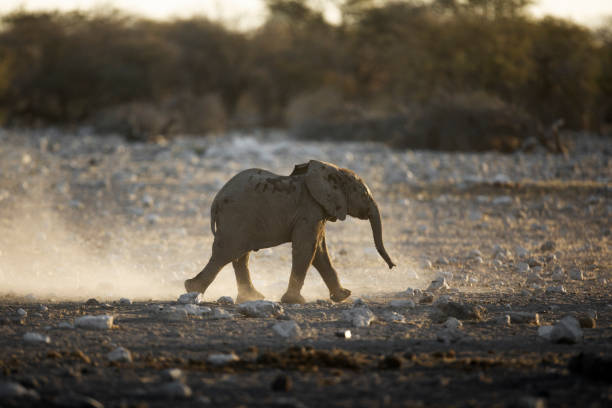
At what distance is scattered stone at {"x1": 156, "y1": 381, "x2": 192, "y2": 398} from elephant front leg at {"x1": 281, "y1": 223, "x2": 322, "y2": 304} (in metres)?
2.46

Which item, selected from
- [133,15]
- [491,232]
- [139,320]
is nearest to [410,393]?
[139,320]

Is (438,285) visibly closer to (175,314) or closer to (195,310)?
(195,310)

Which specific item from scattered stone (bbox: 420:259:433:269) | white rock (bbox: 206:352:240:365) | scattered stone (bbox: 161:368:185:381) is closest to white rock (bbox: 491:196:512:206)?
scattered stone (bbox: 420:259:433:269)

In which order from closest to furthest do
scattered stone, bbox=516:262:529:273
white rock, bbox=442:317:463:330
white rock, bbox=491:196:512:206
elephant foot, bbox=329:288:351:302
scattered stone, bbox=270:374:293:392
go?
scattered stone, bbox=270:374:293:392 → white rock, bbox=442:317:463:330 → elephant foot, bbox=329:288:351:302 → scattered stone, bbox=516:262:529:273 → white rock, bbox=491:196:512:206

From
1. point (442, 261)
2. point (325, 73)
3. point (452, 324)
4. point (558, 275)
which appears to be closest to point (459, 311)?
point (452, 324)

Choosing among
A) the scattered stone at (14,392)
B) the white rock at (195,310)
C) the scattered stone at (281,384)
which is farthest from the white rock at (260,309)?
the scattered stone at (14,392)

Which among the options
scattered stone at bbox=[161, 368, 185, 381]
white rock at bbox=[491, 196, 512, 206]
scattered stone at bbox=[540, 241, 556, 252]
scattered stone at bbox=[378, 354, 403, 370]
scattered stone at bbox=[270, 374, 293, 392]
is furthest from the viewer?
white rock at bbox=[491, 196, 512, 206]

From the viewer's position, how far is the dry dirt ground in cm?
416

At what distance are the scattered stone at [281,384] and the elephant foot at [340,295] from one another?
2413mm

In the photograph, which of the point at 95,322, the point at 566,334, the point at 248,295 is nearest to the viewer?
the point at 566,334

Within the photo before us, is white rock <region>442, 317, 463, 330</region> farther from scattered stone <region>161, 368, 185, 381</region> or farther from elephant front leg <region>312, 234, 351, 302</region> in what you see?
scattered stone <region>161, 368, 185, 381</region>

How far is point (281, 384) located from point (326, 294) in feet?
9.79

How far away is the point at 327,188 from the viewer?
6375 millimetres

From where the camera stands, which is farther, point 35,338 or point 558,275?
point 558,275
